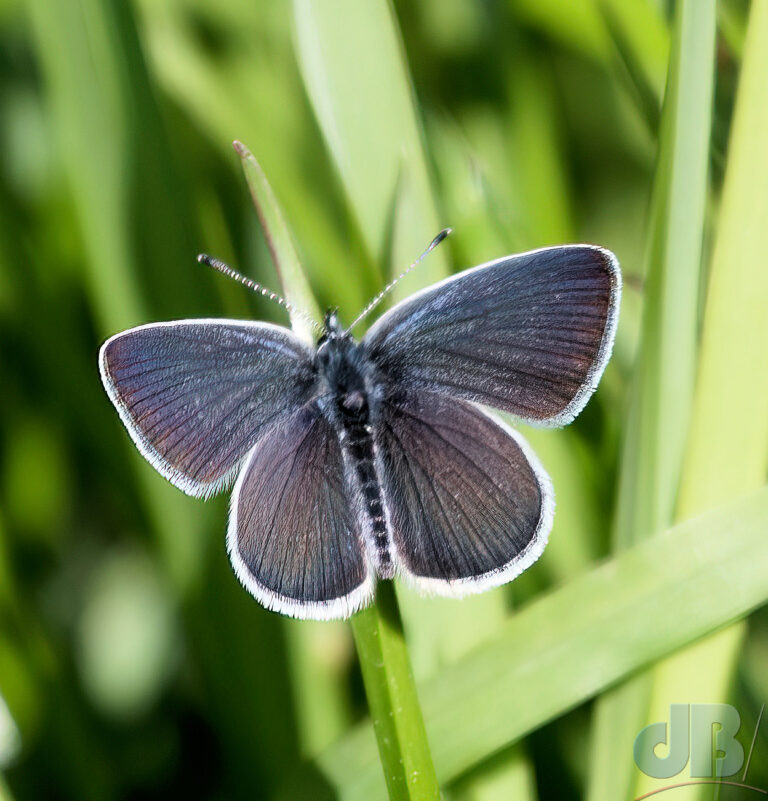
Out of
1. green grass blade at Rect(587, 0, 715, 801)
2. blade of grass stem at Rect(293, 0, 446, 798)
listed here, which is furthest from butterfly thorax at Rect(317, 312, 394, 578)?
green grass blade at Rect(587, 0, 715, 801)

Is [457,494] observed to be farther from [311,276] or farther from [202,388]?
[311,276]

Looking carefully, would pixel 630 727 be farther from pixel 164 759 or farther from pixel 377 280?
pixel 164 759

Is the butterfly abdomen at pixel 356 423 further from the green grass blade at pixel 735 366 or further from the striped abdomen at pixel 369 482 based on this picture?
the green grass blade at pixel 735 366

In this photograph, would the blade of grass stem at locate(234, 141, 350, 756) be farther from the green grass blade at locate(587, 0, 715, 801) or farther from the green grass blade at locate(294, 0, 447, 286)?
the green grass blade at locate(587, 0, 715, 801)

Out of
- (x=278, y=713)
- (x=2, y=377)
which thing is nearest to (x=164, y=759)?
(x=278, y=713)

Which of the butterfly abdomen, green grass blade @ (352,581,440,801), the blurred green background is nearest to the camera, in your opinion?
green grass blade @ (352,581,440,801)

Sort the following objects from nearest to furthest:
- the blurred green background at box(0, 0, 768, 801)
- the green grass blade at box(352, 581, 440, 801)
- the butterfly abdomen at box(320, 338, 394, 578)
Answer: the green grass blade at box(352, 581, 440, 801) → the blurred green background at box(0, 0, 768, 801) → the butterfly abdomen at box(320, 338, 394, 578)

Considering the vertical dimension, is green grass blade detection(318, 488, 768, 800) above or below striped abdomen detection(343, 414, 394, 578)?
below
